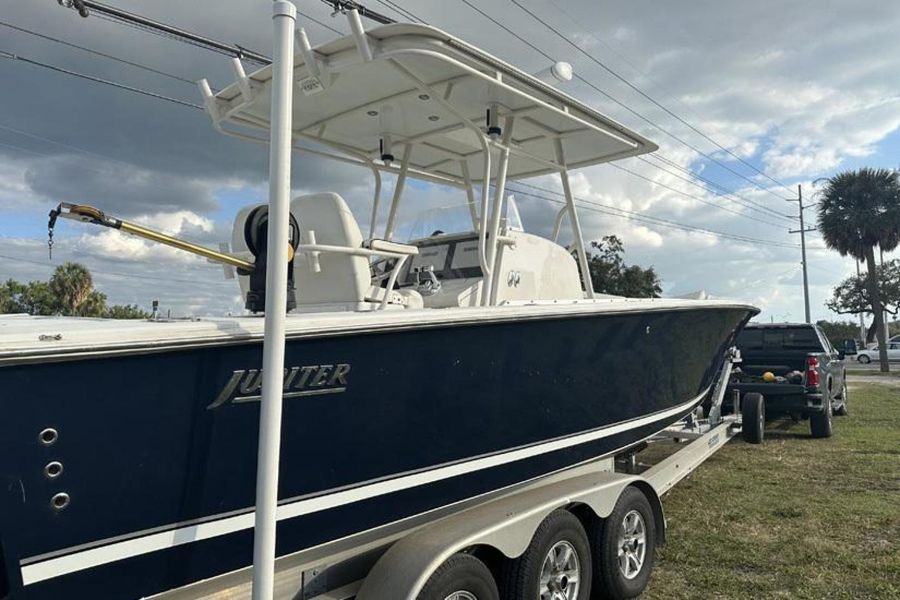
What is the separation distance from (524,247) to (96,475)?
10.0 feet

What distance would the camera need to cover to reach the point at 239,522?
230cm

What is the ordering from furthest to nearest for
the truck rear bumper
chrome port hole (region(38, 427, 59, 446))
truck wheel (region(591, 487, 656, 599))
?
the truck rear bumper, truck wheel (region(591, 487, 656, 599)), chrome port hole (region(38, 427, 59, 446))

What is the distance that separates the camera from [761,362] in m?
8.96

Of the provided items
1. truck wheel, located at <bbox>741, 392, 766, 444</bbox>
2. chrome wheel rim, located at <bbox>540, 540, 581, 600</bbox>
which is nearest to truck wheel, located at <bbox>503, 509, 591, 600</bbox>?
chrome wheel rim, located at <bbox>540, 540, 581, 600</bbox>

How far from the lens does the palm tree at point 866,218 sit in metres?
27.7

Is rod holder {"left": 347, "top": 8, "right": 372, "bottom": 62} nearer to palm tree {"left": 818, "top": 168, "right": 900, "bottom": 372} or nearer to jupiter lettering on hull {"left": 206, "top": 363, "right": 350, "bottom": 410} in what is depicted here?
jupiter lettering on hull {"left": 206, "top": 363, "right": 350, "bottom": 410}

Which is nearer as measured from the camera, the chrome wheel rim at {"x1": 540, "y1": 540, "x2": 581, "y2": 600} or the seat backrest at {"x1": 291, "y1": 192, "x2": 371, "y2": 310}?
the chrome wheel rim at {"x1": 540, "y1": 540, "x2": 581, "y2": 600}

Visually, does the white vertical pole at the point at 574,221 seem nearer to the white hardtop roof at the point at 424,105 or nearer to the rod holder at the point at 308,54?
the white hardtop roof at the point at 424,105

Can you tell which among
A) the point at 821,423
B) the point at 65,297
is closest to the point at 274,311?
the point at 821,423

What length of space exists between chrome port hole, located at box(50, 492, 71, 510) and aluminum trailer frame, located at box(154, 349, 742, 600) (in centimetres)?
47

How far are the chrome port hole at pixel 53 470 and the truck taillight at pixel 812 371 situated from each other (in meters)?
8.72

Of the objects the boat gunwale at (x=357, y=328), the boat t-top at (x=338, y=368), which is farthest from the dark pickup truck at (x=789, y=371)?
the boat gunwale at (x=357, y=328)

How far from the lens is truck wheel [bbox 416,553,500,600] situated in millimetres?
2613

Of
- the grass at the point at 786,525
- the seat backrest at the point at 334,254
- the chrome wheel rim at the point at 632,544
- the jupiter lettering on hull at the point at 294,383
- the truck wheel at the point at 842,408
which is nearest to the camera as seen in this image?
the jupiter lettering on hull at the point at 294,383
